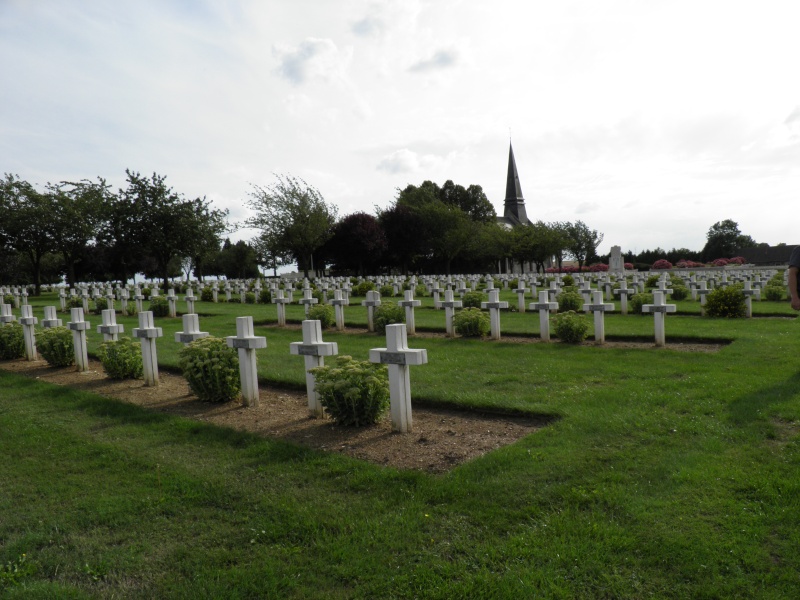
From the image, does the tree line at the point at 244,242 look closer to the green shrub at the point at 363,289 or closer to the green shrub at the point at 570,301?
the green shrub at the point at 363,289

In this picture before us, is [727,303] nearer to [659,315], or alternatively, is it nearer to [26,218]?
[659,315]

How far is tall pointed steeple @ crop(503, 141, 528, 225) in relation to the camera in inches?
3241

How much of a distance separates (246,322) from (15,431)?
236 cm

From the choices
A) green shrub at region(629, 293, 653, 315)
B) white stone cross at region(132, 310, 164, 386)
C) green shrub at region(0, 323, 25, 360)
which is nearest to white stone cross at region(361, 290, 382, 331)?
white stone cross at region(132, 310, 164, 386)

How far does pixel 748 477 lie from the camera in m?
4.04

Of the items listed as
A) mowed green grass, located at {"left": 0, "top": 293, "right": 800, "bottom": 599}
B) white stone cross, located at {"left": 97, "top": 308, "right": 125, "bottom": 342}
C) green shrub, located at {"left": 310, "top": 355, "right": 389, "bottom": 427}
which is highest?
white stone cross, located at {"left": 97, "top": 308, "right": 125, "bottom": 342}

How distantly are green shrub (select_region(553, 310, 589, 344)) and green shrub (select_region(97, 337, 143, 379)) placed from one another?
670 centimetres

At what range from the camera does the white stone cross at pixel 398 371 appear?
17.7 feet

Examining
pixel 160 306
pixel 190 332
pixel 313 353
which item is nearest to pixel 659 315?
pixel 313 353

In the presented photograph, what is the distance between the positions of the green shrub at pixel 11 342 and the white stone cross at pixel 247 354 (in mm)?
5787

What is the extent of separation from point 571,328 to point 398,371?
5.94 metres

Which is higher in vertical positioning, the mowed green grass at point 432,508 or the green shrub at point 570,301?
the green shrub at point 570,301

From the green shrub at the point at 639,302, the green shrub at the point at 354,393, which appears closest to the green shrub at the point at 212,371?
the green shrub at the point at 354,393

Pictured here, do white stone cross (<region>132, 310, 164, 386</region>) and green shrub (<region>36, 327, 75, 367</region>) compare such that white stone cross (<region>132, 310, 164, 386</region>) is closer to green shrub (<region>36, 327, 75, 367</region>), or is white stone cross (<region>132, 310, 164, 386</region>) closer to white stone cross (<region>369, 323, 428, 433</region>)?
green shrub (<region>36, 327, 75, 367</region>)
